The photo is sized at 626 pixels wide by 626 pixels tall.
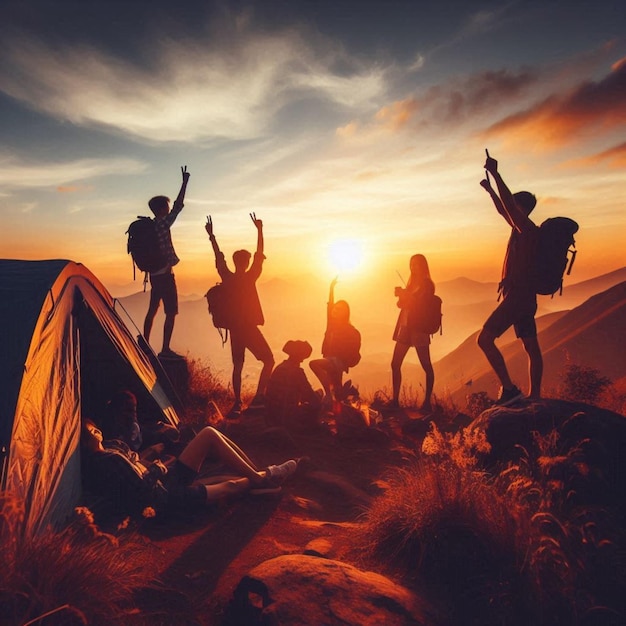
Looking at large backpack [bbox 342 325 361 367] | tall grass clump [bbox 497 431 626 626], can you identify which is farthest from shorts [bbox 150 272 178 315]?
tall grass clump [bbox 497 431 626 626]

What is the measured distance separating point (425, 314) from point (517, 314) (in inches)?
98.1

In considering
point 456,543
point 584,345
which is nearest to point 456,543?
point 456,543

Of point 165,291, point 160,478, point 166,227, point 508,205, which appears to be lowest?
point 160,478

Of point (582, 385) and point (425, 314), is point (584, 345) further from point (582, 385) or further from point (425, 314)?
point (425, 314)

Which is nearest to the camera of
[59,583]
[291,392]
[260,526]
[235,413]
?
[59,583]

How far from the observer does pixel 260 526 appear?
4348mm

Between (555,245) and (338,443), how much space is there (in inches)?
171

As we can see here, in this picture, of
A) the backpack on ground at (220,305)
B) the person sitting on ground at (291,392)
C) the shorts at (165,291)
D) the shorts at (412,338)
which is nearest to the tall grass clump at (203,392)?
the person sitting on ground at (291,392)

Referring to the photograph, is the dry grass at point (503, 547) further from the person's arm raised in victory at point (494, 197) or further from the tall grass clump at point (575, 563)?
the person's arm raised in victory at point (494, 197)

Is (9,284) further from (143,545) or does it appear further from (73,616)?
(73,616)

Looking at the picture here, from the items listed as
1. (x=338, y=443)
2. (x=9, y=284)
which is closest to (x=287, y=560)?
(x=9, y=284)

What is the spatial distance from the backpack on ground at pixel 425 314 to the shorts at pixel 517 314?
2.25m

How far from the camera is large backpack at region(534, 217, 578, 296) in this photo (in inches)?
229

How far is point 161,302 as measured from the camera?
8.20 metres
